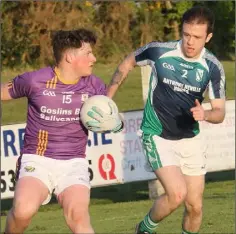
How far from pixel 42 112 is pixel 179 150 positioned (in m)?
1.84

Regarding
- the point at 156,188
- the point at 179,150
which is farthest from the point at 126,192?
the point at 179,150

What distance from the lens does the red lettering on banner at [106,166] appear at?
17.0 m

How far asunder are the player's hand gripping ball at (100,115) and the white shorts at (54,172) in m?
0.36

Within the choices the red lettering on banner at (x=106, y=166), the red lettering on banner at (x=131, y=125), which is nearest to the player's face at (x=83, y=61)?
the red lettering on banner at (x=106, y=166)

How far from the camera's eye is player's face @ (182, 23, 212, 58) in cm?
980

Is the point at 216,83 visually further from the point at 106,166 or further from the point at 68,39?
the point at 106,166

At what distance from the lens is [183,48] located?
33.0 ft

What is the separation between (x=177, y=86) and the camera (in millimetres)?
10055

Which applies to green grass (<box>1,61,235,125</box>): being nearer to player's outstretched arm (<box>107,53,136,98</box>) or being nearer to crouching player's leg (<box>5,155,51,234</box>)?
player's outstretched arm (<box>107,53,136,98</box>)

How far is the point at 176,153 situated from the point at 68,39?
189 centimetres

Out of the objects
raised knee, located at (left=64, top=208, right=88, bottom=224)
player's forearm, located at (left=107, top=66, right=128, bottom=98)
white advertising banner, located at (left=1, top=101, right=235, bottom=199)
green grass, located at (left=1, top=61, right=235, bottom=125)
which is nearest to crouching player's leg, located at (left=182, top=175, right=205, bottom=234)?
player's forearm, located at (left=107, top=66, right=128, bottom=98)

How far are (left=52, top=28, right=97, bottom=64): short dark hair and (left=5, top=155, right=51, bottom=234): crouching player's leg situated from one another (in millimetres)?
1088

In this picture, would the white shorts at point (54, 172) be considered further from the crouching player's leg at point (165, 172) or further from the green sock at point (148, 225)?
the green sock at point (148, 225)

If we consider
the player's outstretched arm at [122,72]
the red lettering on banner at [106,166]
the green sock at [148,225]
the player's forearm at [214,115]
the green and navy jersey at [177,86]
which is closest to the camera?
the player's forearm at [214,115]
